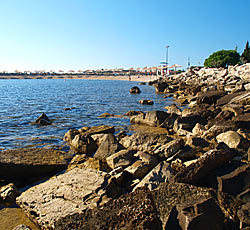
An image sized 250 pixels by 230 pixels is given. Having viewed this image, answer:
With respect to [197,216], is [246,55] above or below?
above

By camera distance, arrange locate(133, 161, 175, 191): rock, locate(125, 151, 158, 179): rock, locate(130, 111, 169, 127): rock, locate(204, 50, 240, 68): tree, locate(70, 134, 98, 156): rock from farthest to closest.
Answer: locate(204, 50, 240, 68): tree, locate(130, 111, 169, 127): rock, locate(70, 134, 98, 156): rock, locate(125, 151, 158, 179): rock, locate(133, 161, 175, 191): rock

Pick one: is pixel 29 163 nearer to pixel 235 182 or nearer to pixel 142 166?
pixel 142 166

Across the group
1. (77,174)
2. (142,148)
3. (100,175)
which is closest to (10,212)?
(77,174)

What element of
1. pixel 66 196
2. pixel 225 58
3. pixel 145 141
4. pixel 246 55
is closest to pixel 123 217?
pixel 66 196

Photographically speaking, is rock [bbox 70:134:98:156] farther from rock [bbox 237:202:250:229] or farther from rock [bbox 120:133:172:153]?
rock [bbox 237:202:250:229]

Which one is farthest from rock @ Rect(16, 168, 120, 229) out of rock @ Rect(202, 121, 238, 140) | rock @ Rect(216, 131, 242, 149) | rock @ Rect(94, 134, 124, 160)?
rock @ Rect(202, 121, 238, 140)

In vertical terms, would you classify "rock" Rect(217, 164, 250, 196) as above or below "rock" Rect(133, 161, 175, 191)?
above

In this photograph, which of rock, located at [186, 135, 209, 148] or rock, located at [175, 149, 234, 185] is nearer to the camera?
rock, located at [175, 149, 234, 185]

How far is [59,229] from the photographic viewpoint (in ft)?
9.30

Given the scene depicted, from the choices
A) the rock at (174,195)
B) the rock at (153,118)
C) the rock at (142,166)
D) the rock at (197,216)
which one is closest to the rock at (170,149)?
the rock at (142,166)

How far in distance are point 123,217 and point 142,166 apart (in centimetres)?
259

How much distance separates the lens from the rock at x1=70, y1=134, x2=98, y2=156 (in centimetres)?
730

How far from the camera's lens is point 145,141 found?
23.2 ft

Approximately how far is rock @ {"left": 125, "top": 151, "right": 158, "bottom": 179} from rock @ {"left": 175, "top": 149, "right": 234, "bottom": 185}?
112 centimetres
